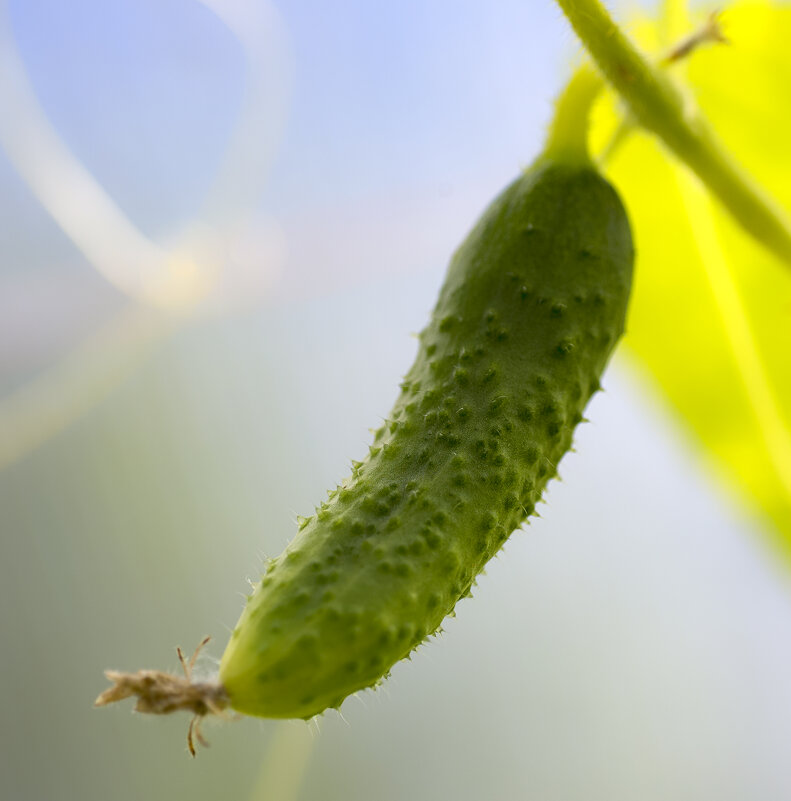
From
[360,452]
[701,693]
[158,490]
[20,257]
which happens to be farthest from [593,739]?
[20,257]

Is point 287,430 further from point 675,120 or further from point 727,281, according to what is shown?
point 675,120

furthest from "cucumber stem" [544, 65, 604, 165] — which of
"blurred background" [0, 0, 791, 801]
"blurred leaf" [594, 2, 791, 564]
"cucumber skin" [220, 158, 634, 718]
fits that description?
A: "blurred background" [0, 0, 791, 801]

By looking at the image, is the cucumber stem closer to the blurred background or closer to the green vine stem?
the green vine stem

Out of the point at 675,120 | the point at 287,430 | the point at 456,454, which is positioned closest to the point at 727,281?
the point at 675,120

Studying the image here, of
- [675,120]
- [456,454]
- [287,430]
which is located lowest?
[456,454]

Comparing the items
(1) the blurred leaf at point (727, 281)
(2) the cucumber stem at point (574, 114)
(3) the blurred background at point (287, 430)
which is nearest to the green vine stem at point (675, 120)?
(2) the cucumber stem at point (574, 114)
